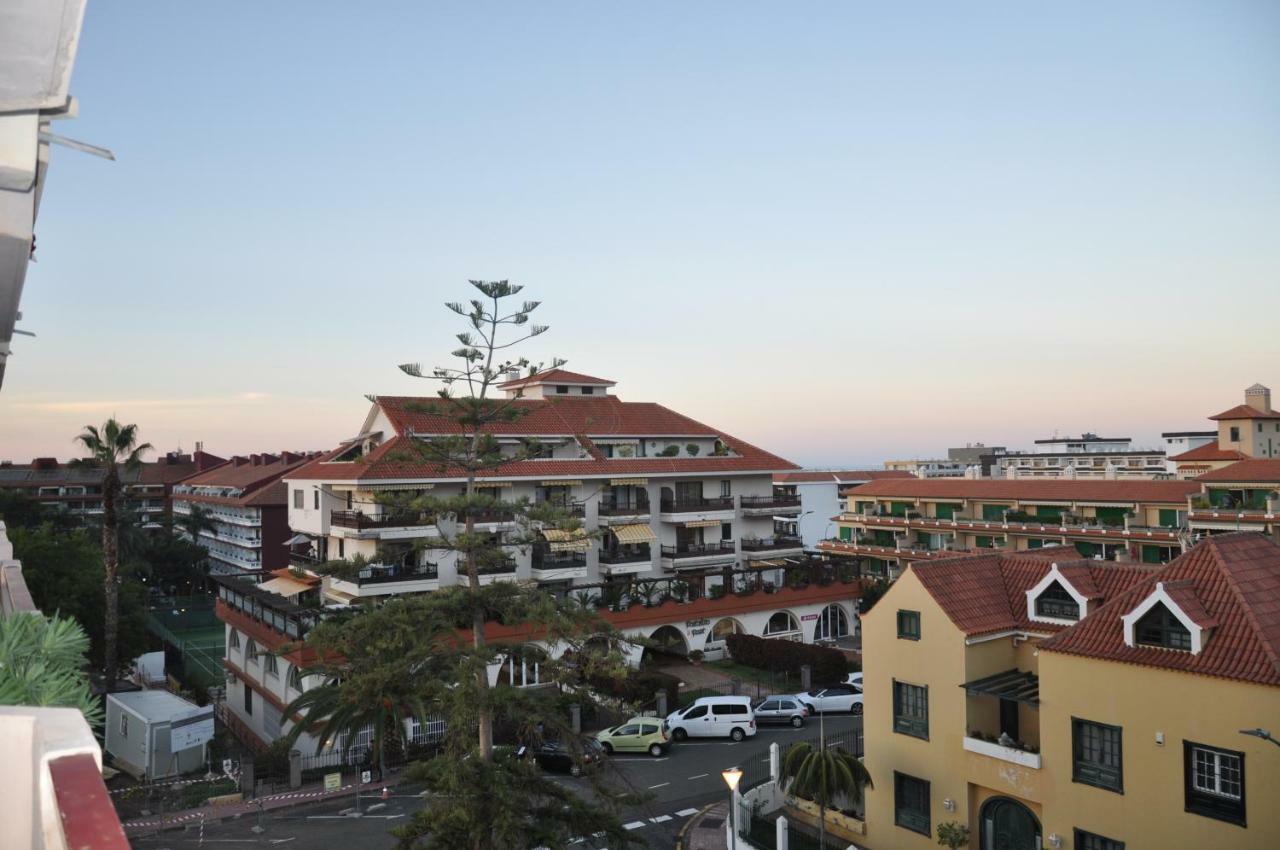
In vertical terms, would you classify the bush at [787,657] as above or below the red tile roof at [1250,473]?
below

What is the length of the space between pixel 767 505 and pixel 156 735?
28427mm

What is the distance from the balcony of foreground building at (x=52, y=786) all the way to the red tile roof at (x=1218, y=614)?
17305 mm

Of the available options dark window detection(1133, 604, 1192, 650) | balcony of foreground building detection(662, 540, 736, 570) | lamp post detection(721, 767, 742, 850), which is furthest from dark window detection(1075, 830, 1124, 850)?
balcony of foreground building detection(662, 540, 736, 570)

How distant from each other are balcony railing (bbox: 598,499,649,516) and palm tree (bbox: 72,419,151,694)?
18950mm

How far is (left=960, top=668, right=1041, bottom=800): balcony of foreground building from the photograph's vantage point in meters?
18.1

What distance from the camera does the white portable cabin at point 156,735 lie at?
27.2 m

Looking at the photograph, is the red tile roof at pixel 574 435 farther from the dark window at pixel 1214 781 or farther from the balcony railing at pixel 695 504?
the dark window at pixel 1214 781

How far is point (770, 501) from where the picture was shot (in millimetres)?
45031

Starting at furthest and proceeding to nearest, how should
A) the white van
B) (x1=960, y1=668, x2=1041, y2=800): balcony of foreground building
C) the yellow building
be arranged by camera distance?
1. the white van
2. (x1=960, y1=668, x2=1041, y2=800): balcony of foreground building
3. the yellow building

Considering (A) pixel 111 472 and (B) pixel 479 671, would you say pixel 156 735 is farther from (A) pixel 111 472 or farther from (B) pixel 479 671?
(B) pixel 479 671

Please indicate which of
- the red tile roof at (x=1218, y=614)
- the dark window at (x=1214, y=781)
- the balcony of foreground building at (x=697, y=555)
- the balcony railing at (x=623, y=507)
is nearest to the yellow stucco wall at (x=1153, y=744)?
the dark window at (x=1214, y=781)

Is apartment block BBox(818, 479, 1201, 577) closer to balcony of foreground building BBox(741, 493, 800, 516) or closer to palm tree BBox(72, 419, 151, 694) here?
balcony of foreground building BBox(741, 493, 800, 516)

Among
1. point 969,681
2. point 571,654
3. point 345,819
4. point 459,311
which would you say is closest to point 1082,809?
point 969,681

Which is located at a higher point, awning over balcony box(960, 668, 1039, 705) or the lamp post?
awning over balcony box(960, 668, 1039, 705)
